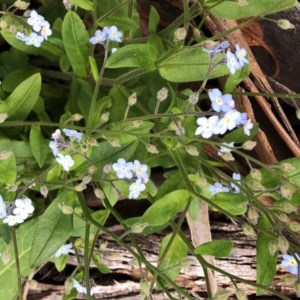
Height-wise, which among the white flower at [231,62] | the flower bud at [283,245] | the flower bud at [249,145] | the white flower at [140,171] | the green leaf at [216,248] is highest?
the white flower at [231,62]

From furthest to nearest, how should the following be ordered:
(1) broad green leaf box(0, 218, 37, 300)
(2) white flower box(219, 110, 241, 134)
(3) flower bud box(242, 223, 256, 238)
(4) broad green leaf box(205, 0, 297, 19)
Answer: (1) broad green leaf box(0, 218, 37, 300)
(4) broad green leaf box(205, 0, 297, 19)
(3) flower bud box(242, 223, 256, 238)
(2) white flower box(219, 110, 241, 134)

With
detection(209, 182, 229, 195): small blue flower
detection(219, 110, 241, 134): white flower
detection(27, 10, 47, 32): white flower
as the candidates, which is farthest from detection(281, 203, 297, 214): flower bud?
detection(27, 10, 47, 32): white flower

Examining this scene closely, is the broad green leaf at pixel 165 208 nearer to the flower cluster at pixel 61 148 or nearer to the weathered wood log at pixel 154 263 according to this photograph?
the flower cluster at pixel 61 148

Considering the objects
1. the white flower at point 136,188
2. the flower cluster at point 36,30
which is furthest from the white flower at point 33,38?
the white flower at point 136,188

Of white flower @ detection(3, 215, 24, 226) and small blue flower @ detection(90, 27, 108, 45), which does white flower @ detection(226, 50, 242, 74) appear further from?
white flower @ detection(3, 215, 24, 226)

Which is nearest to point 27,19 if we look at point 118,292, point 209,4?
point 209,4

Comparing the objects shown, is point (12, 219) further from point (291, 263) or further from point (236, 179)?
point (291, 263)
